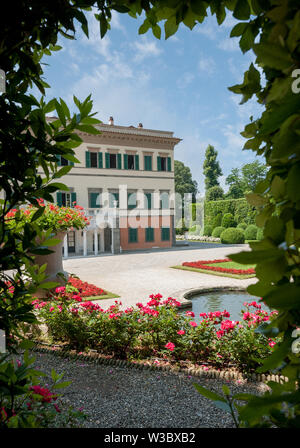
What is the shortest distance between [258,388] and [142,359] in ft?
4.71

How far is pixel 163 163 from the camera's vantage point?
2155 centimetres

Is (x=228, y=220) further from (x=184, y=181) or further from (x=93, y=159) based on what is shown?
(x=184, y=181)

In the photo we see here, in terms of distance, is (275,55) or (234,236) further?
(234,236)

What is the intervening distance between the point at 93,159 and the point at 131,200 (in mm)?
3666

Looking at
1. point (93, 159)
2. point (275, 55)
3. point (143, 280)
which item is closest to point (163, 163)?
point (93, 159)

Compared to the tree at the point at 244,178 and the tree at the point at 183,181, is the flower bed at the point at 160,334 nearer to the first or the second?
the tree at the point at 244,178

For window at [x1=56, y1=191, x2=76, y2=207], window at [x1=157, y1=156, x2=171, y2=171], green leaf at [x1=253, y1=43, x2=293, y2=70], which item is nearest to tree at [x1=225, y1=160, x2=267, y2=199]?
window at [x1=157, y1=156, x2=171, y2=171]

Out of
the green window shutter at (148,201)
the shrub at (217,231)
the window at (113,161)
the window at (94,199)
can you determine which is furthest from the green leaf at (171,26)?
the shrub at (217,231)

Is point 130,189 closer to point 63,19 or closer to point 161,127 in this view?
point 161,127

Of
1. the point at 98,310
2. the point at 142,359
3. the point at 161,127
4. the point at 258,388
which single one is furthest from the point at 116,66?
the point at 161,127

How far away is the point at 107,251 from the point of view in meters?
19.9

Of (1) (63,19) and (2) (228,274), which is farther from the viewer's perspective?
(2) (228,274)

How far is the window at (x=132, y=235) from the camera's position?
66.0 feet

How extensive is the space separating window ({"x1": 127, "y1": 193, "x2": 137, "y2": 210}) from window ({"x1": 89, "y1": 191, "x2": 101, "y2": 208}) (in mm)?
2054
